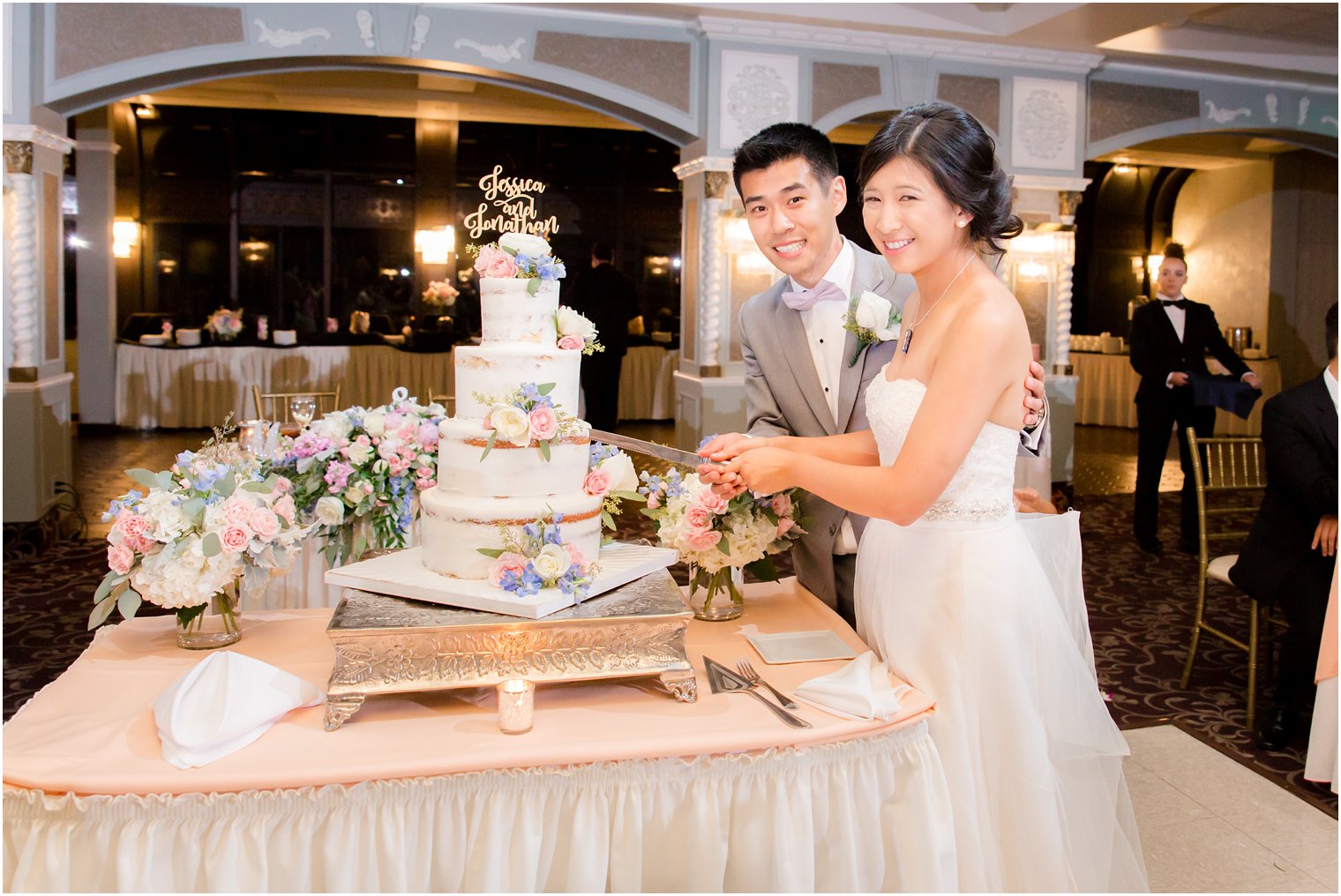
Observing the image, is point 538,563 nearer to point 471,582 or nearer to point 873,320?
point 471,582

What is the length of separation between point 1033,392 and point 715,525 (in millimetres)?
807

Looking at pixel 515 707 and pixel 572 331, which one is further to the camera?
pixel 572 331

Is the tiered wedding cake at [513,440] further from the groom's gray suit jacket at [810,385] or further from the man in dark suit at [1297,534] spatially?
the man in dark suit at [1297,534]

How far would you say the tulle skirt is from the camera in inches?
78.1

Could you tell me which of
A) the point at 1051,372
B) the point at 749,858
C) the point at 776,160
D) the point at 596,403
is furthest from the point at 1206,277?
the point at 749,858

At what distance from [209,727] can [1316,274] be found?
47.8 ft

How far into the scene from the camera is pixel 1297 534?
3.81 m

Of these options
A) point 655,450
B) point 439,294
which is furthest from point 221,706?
point 439,294

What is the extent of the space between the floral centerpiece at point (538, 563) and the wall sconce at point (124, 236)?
42.7ft

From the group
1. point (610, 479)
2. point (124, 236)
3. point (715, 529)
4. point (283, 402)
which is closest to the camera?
point (610, 479)

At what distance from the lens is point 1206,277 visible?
14.5m

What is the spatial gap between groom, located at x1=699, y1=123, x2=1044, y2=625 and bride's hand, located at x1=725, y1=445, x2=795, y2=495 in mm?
540

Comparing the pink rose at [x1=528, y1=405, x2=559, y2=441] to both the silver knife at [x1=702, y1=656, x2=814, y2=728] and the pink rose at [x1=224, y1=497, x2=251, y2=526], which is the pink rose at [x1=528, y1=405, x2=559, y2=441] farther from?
the pink rose at [x1=224, y1=497, x2=251, y2=526]

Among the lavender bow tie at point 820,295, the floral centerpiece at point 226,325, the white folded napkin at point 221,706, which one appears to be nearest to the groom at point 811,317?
the lavender bow tie at point 820,295
